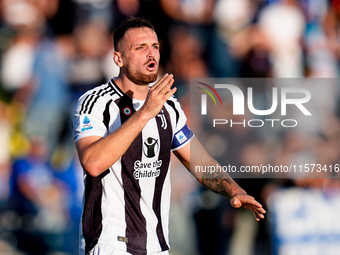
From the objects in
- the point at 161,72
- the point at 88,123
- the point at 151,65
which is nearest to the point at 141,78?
the point at 151,65

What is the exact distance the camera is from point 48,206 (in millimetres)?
6637

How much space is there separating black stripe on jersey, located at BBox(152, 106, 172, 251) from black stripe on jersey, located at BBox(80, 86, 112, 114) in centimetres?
45

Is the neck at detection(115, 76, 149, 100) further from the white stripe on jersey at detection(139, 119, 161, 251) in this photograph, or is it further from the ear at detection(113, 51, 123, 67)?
the white stripe on jersey at detection(139, 119, 161, 251)

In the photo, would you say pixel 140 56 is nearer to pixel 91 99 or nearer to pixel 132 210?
pixel 91 99

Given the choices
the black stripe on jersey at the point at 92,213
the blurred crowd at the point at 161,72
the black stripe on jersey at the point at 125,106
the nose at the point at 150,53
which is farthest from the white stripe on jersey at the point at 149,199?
the blurred crowd at the point at 161,72

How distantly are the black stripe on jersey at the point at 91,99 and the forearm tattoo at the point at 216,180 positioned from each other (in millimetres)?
1038

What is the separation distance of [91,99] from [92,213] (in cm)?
81

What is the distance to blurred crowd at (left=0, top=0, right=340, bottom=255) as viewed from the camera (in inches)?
261

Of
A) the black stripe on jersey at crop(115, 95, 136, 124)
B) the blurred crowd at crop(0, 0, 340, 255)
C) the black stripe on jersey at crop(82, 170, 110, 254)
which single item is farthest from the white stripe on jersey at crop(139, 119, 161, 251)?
the blurred crowd at crop(0, 0, 340, 255)

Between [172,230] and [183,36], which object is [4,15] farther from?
[172,230]

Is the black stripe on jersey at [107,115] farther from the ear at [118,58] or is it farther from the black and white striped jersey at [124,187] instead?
the ear at [118,58]

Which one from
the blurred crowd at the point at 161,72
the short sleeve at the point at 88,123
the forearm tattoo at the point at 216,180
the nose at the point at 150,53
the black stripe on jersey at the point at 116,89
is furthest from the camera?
the blurred crowd at the point at 161,72

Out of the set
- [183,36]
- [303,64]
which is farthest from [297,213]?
[183,36]

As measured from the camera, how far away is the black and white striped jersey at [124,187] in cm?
367
